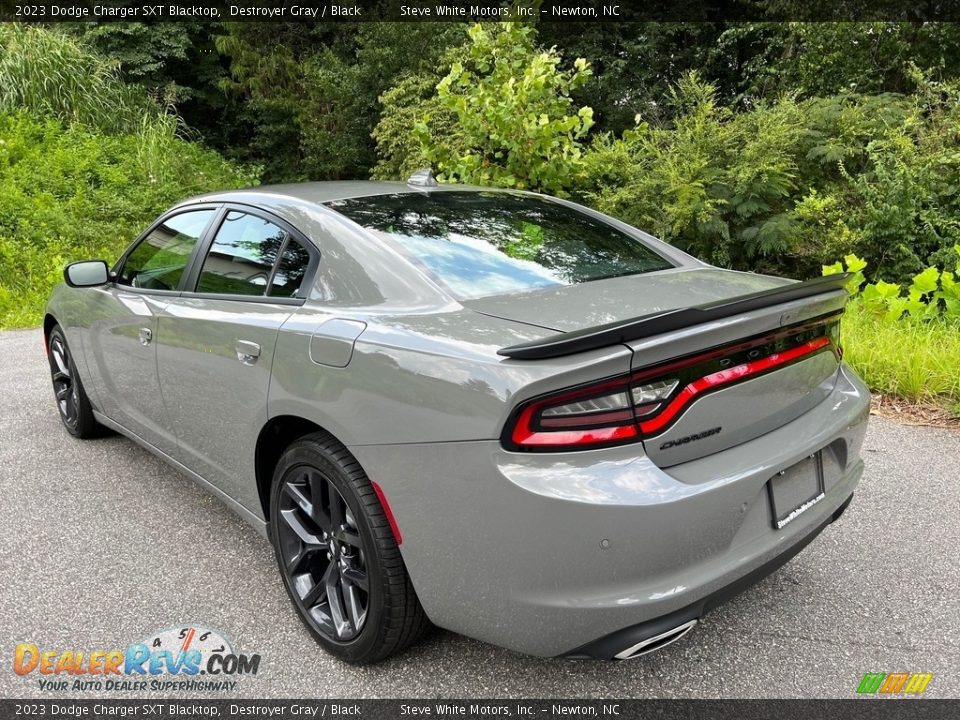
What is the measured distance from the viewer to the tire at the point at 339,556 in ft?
6.74

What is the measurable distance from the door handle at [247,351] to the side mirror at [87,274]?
1.50m

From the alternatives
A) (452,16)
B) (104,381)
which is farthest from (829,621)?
(452,16)

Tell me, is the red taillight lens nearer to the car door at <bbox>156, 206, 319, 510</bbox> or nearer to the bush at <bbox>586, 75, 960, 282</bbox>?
the car door at <bbox>156, 206, 319, 510</bbox>

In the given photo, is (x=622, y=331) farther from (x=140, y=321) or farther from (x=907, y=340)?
(x=907, y=340)

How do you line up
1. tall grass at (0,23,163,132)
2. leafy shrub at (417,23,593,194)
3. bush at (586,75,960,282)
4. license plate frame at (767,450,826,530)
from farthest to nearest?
tall grass at (0,23,163,132) < leafy shrub at (417,23,593,194) < bush at (586,75,960,282) < license plate frame at (767,450,826,530)

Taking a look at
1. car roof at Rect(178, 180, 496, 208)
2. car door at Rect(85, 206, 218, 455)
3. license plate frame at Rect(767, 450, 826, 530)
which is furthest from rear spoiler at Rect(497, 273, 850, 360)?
car door at Rect(85, 206, 218, 455)

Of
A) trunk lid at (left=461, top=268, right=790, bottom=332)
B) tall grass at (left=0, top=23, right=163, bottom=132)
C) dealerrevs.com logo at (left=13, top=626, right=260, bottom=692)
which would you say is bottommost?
dealerrevs.com logo at (left=13, top=626, right=260, bottom=692)

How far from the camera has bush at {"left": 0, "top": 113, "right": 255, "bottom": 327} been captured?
31.1 feet

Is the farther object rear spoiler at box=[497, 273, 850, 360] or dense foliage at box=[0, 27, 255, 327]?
dense foliage at box=[0, 27, 255, 327]

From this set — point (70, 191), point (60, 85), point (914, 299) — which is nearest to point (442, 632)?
point (914, 299)

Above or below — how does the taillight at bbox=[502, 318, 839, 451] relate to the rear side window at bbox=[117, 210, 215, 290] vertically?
below

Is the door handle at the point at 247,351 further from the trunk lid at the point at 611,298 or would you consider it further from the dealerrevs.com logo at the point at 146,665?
the dealerrevs.com logo at the point at 146,665

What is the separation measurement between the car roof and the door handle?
59cm

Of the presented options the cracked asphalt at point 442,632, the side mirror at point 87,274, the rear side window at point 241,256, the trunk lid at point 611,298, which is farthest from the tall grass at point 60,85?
the trunk lid at point 611,298
